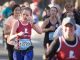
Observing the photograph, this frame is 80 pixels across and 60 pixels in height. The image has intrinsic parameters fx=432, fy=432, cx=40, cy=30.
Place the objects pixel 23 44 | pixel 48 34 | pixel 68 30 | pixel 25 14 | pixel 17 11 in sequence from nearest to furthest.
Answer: pixel 68 30 < pixel 25 14 < pixel 23 44 < pixel 17 11 < pixel 48 34

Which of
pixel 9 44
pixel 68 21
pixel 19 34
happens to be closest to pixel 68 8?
pixel 9 44

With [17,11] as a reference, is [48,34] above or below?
below

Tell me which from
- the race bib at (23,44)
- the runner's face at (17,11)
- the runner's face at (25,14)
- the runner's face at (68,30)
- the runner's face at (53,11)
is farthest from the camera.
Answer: the runner's face at (53,11)

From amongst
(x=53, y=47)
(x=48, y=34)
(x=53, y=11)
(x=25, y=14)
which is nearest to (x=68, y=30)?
(x=53, y=47)

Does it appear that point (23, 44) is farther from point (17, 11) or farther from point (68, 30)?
point (68, 30)

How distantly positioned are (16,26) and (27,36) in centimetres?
28

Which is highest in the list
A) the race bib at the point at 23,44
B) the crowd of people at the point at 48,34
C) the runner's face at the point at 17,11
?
the runner's face at the point at 17,11

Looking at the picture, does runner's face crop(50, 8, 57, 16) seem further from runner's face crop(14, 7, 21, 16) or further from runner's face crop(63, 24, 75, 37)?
runner's face crop(63, 24, 75, 37)

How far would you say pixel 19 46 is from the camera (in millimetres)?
7980

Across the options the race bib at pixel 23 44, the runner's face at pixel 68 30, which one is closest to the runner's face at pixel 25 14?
the race bib at pixel 23 44

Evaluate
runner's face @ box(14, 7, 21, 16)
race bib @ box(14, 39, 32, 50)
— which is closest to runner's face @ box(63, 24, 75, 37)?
race bib @ box(14, 39, 32, 50)

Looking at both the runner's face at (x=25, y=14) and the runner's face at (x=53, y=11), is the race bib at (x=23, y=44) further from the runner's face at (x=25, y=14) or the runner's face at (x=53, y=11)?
the runner's face at (x=53, y=11)

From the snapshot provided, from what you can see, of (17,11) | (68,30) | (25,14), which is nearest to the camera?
(68,30)

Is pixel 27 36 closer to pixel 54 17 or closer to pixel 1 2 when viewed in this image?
pixel 54 17
